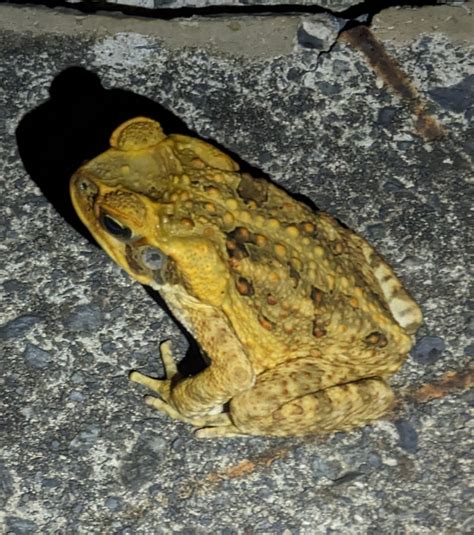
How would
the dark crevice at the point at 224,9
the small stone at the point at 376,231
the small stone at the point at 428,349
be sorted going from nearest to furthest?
the small stone at the point at 428,349
the small stone at the point at 376,231
the dark crevice at the point at 224,9

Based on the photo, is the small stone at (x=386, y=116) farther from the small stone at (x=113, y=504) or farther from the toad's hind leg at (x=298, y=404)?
the small stone at (x=113, y=504)

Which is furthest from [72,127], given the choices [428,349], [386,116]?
[428,349]

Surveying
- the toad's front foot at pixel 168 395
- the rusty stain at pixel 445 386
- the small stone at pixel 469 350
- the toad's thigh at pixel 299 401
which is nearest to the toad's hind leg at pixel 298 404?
the toad's thigh at pixel 299 401

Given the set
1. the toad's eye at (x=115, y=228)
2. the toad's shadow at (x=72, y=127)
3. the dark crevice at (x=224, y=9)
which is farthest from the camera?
the dark crevice at (x=224, y=9)

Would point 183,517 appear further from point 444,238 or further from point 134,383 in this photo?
point 444,238

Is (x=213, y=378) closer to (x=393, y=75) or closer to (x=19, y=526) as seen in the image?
(x=19, y=526)

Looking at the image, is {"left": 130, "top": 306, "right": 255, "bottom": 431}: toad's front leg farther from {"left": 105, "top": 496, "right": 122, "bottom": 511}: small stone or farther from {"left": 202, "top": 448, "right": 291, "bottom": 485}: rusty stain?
{"left": 105, "top": 496, "right": 122, "bottom": 511}: small stone
